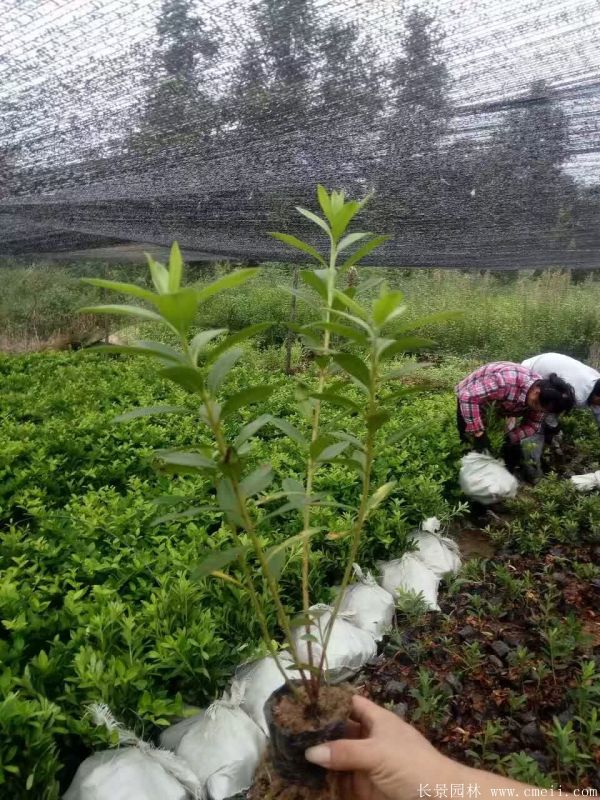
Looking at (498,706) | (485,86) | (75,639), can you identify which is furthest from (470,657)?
(485,86)

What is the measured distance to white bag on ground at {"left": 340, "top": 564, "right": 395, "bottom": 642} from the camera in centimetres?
211

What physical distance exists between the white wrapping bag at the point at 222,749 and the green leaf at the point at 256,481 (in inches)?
36.5

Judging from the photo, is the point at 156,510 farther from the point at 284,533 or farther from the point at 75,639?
the point at 75,639

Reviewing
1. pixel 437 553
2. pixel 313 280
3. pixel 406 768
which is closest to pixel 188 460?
pixel 313 280

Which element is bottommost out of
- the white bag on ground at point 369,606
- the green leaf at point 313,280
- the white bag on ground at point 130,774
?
the white bag on ground at point 369,606

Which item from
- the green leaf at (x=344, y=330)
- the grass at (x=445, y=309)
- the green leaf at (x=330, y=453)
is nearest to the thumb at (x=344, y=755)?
the green leaf at (x=330, y=453)

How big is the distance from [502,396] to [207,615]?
2.85 m

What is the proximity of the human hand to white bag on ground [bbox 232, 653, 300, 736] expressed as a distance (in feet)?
2.03

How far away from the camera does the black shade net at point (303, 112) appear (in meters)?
3.14

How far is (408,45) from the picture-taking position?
3328 millimetres

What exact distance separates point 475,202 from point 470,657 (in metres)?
3.48

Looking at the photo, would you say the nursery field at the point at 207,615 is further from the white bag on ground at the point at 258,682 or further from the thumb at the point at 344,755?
the thumb at the point at 344,755

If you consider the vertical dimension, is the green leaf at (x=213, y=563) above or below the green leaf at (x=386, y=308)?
below

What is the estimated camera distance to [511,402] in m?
3.88
